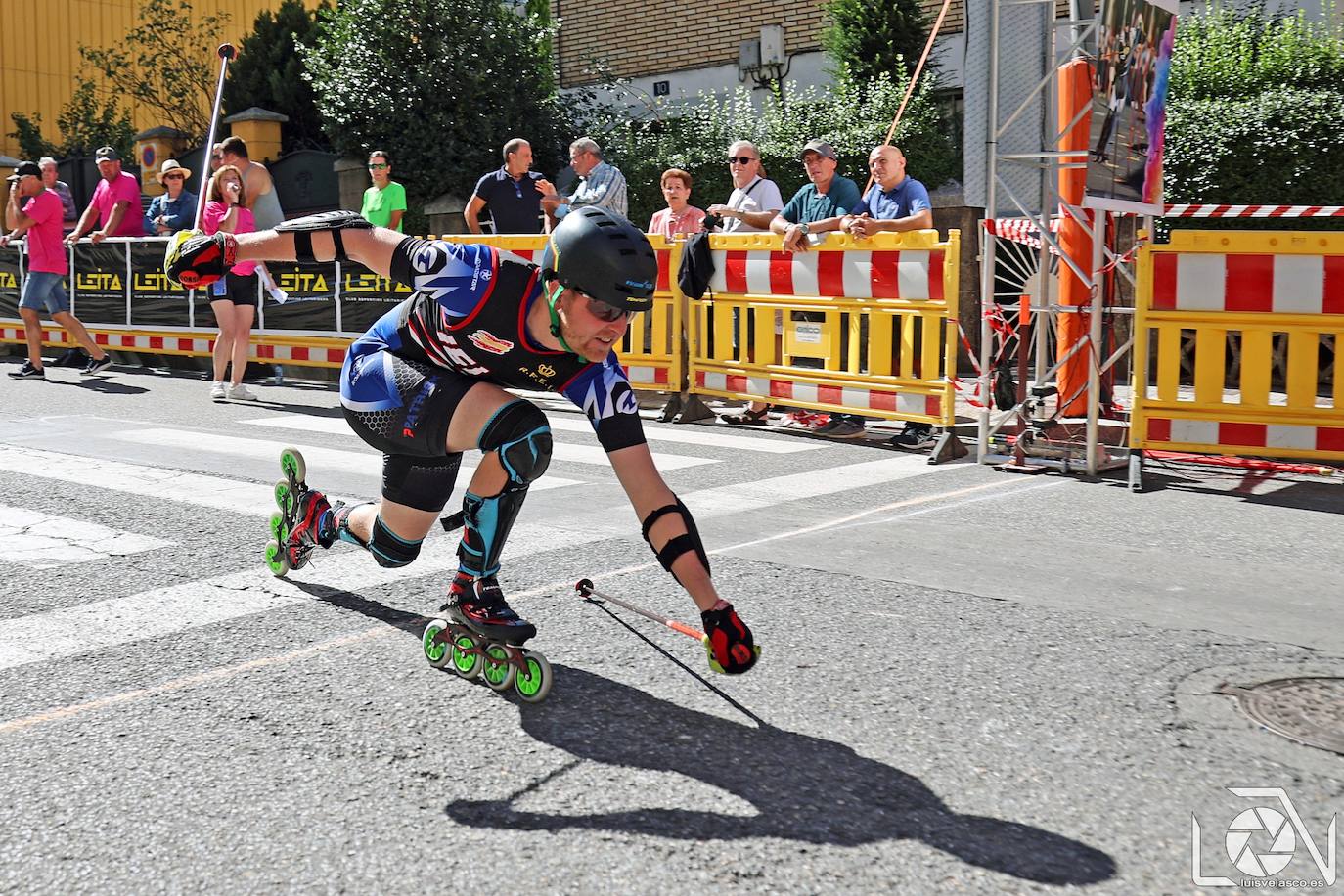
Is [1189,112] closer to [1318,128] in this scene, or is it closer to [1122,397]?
[1318,128]

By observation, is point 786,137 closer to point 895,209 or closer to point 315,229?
point 895,209

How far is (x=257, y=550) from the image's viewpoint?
5.77 meters

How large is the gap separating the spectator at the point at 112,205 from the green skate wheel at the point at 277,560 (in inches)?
432

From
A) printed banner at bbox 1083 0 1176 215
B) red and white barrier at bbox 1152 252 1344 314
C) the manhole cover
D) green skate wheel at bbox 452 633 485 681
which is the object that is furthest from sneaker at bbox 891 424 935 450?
green skate wheel at bbox 452 633 485 681

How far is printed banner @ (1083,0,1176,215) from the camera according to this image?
772 centimetres

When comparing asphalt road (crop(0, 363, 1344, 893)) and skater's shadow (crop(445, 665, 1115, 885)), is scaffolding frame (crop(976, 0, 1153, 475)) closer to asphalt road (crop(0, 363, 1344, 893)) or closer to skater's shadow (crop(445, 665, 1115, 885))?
asphalt road (crop(0, 363, 1344, 893))

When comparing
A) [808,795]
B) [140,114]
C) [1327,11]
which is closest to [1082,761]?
[808,795]

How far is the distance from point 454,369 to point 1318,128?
10985mm

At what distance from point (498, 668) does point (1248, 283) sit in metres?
5.50

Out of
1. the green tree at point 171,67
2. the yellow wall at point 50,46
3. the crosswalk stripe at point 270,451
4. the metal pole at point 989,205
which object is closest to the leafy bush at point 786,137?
the metal pole at point 989,205

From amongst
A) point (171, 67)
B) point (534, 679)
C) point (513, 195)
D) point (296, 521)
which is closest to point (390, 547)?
point (296, 521)

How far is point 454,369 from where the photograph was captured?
13.6ft

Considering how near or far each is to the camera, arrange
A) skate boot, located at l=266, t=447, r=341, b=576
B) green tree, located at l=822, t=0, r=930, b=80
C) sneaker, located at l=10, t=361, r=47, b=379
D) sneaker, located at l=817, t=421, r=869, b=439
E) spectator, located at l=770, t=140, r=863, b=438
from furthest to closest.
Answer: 1. green tree, located at l=822, t=0, r=930, b=80
2. sneaker, located at l=10, t=361, r=47, b=379
3. spectator, located at l=770, t=140, r=863, b=438
4. sneaker, located at l=817, t=421, r=869, b=439
5. skate boot, located at l=266, t=447, r=341, b=576

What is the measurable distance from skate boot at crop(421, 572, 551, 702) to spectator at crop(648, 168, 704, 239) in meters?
7.26
